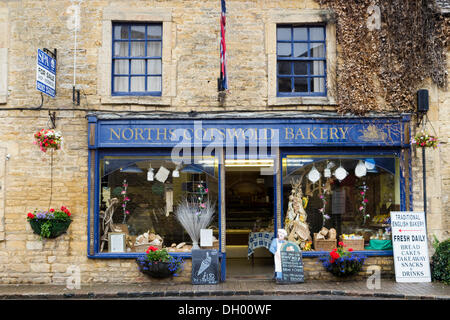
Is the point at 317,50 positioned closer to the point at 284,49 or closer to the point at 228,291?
the point at 284,49

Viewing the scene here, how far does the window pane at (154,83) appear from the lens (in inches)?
420

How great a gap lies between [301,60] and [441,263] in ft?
17.8

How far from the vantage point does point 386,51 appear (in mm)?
10609

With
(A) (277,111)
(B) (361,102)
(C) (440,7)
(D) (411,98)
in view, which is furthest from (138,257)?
(C) (440,7)

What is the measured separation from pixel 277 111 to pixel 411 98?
10.0 feet

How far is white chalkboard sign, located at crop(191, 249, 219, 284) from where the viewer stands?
9.76 metres

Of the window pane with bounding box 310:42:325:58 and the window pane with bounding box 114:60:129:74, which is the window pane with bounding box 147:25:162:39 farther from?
the window pane with bounding box 310:42:325:58

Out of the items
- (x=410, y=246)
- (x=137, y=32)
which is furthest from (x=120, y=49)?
(x=410, y=246)

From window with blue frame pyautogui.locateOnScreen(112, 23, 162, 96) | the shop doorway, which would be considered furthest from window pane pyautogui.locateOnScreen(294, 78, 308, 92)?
window with blue frame pyautogui.locateOnScreen(112, 23, 162, 96)

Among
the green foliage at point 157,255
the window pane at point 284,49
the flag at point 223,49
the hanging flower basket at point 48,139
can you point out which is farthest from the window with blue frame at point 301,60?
the hanging flower basket at point 48,139

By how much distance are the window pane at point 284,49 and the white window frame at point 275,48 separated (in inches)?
11.3

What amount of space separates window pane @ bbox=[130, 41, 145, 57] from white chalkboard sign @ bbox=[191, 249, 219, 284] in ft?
15.5

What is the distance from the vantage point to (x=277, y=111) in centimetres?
1047

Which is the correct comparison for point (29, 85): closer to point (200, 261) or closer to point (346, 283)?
point (200, 261)
